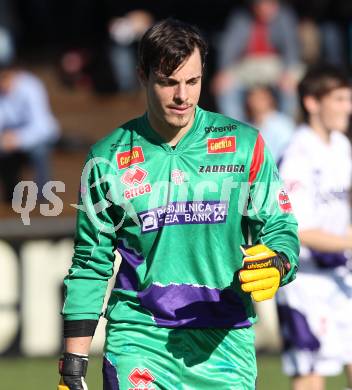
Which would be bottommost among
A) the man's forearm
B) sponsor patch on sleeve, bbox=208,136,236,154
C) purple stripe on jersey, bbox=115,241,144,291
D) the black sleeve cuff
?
the man's forearm

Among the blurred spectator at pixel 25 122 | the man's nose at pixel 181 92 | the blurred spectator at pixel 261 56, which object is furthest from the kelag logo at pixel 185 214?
the blurred spectator at pixel 261 56

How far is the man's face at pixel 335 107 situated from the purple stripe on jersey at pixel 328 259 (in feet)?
2.33

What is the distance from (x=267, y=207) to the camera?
4.69 metres

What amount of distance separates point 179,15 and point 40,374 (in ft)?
23.4

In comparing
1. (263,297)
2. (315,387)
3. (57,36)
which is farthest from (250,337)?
(57,36)

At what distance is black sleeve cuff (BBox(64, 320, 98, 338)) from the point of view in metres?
4.71

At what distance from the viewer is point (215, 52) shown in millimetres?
14430

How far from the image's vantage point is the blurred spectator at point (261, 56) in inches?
492

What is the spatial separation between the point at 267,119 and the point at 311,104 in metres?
4.78

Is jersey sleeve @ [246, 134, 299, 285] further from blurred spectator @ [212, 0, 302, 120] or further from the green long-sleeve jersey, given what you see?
blurred spectator @ [212, 0, 302, 120]

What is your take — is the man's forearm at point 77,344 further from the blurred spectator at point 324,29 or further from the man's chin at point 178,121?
the blurred spectator at point 324,29

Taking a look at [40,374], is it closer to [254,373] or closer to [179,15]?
[254,373]

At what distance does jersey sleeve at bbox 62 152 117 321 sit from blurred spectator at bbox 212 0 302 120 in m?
7.80

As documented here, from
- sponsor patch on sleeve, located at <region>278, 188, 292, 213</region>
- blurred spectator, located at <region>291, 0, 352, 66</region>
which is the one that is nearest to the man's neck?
sponsor patch on sleeve, located at <region>278, 188, 292, 213</region>
